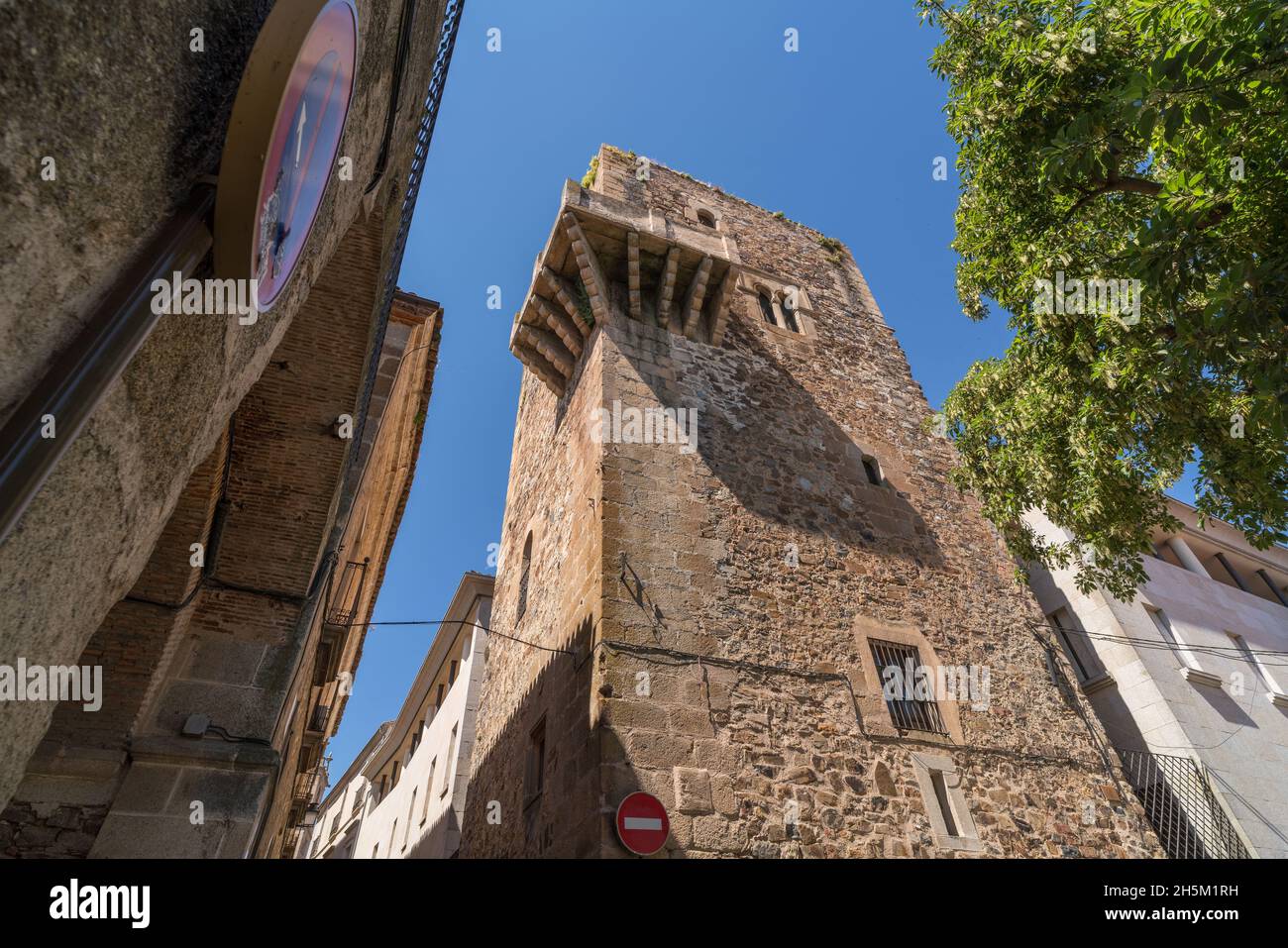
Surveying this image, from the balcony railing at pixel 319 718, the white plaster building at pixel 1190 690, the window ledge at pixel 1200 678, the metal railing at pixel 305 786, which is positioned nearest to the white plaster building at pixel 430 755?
the metal railing at pixel 305 786

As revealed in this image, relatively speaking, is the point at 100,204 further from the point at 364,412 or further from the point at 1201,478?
the point at 1201,478

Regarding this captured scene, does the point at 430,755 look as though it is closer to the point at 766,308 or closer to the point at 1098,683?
the point at 766,308

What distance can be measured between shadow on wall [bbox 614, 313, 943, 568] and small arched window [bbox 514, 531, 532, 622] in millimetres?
3310

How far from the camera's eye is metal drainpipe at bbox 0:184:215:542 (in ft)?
4.93

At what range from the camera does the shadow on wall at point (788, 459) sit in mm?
9281

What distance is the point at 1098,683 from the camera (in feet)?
42.4

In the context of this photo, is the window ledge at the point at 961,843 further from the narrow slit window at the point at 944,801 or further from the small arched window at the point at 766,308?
the small arched window at the point at 766,308

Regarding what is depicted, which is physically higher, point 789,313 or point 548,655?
point 789,313

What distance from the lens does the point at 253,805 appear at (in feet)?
16.9

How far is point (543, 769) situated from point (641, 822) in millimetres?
1977

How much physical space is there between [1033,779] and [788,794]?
11.7 ft

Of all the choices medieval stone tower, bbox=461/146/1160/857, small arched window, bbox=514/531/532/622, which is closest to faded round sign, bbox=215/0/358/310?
medieval stone tower, bbox=461/146/1160/857

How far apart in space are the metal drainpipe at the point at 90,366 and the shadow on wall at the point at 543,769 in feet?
17.1

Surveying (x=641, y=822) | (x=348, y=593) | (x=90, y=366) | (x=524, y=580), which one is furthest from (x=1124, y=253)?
(x=348, y=593)
